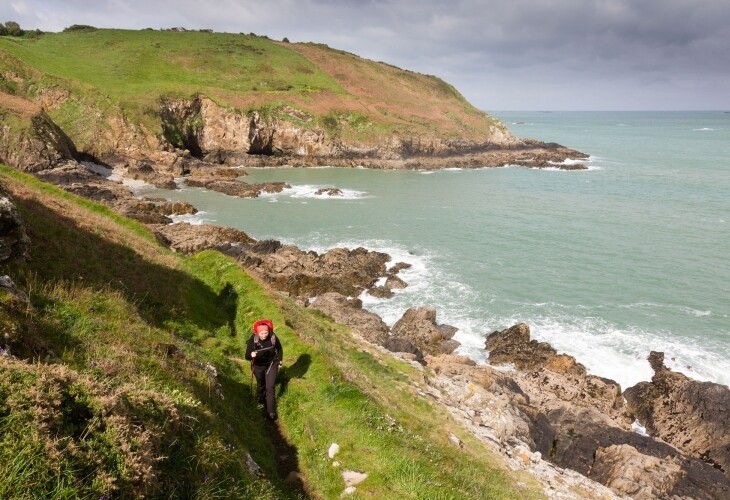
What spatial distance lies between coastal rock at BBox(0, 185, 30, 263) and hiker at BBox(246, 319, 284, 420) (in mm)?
5502

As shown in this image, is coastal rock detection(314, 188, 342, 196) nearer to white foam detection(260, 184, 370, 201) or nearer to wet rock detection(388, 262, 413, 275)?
white foam detection(260, 184, 370, 201)

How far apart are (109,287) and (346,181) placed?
230 ft

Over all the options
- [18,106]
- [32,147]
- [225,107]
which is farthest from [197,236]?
[225,107]

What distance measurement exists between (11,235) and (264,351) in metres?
6.11

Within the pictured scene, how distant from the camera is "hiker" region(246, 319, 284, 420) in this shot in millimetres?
10078

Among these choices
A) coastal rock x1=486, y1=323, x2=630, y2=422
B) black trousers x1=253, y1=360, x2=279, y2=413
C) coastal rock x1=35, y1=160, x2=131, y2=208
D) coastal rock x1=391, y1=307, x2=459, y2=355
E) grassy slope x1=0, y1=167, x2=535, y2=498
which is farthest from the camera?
coastal rock x1=35, y1=160, x2=131, y2=208

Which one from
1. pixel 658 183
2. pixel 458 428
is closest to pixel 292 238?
pixel 458 428

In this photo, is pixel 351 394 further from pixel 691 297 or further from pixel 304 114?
pixel 304 114

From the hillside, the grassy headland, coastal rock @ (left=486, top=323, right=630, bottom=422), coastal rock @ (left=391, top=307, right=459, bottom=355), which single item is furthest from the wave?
the grassy headland

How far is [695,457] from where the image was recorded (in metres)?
19.5

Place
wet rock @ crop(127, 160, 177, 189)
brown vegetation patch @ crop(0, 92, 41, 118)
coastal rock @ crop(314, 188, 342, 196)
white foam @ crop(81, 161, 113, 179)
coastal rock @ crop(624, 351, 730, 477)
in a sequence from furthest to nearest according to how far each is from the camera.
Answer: white foam @ crop(81, 161, 113, 179) → coastal rock @ crop(314, 188, 342, 196) → wet rock @ crop(127, 160, 177, 189) → brown vegetation patch @ crop(0, 92, 41, 118) → coastal rock @ crop(624, 351, 730, 477)

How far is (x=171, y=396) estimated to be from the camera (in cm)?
Answer: 615

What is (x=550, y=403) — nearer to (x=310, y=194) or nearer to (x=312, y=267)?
(x=312, y=267)

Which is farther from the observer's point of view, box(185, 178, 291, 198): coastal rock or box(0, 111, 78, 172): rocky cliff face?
box(185, 178, 291, 198): coastal rock
